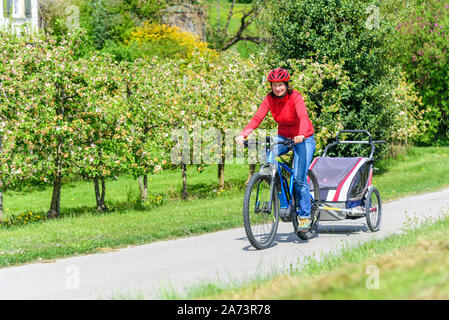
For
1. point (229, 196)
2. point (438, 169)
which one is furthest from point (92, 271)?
point (438, 169)

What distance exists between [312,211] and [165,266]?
96.2 inches

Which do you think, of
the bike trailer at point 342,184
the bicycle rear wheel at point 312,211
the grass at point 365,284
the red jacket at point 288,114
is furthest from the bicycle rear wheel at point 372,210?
the grass at point 365,284

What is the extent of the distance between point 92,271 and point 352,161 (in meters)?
4.42

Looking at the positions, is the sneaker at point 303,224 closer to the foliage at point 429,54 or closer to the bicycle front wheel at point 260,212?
the bicycle front wheel at point 260,212

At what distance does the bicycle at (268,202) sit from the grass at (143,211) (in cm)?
181

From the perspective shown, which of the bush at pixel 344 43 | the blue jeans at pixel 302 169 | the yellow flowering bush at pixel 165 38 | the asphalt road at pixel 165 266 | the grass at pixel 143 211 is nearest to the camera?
the asphalt road at pixel 165 266

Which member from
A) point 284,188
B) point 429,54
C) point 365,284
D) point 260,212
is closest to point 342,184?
point 284,188

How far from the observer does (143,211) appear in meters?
13.9

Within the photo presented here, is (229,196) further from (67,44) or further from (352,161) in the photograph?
(352,161)

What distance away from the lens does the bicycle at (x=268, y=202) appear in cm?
738

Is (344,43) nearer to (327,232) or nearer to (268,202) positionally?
(327,232)

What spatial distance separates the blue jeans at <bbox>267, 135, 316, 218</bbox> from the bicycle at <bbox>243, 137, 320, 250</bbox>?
67 mm
